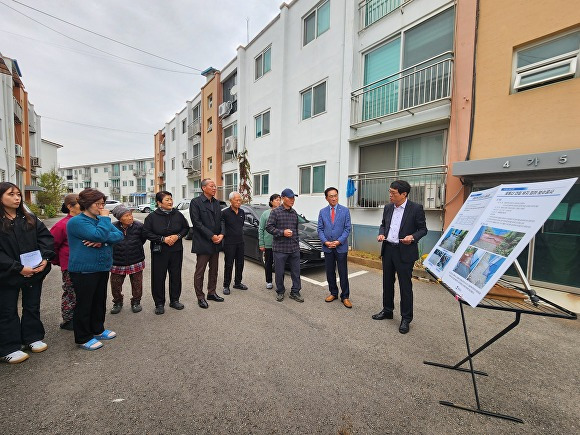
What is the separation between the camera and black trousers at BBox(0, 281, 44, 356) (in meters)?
2.71

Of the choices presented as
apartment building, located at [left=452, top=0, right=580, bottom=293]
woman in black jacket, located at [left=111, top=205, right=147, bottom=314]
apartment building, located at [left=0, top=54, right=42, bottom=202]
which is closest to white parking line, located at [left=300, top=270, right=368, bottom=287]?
apartment building, located at [left=452, top=0, right=580, bottom=293]

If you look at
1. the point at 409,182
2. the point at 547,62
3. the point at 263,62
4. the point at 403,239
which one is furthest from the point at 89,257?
the point at 263,62

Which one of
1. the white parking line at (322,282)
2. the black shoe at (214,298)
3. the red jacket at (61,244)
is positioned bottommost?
the white parking line at (322,282)

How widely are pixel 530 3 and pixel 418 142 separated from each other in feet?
10.6

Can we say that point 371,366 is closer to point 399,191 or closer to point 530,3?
point 399,191

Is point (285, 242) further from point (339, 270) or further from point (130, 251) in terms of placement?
point (130, 251)

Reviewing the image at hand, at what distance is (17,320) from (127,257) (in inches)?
52.8

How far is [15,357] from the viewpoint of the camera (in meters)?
2.75

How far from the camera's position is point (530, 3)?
512 centimetres

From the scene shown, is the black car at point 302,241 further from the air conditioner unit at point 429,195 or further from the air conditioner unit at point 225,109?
the air conditioner unit at point 225,109

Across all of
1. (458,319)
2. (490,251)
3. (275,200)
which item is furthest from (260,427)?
(275,200)

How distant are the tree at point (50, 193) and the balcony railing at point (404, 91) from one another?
2497cm

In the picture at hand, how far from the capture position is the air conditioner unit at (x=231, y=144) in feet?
52.0

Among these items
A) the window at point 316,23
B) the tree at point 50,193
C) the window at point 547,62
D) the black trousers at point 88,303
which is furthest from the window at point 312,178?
the tree at point 50,193
